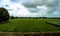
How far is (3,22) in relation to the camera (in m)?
17.3

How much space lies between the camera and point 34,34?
11.2 meters

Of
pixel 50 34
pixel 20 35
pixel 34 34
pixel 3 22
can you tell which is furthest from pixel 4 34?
pixel 3 22

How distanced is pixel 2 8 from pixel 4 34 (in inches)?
246

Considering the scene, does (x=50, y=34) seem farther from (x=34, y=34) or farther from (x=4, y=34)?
(x=4, y=34)

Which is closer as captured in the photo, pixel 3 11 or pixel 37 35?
pixel 37 35

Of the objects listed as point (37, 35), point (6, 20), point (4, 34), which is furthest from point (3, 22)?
point (37, 35)

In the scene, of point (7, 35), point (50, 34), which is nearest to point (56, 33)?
point (50, 34)

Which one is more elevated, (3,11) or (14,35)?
(3,11)

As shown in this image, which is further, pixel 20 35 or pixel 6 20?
pixel 6 20

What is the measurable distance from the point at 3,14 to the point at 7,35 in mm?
6337

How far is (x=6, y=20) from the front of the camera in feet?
59.2

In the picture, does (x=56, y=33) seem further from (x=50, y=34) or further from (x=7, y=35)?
(x=7, y=35)

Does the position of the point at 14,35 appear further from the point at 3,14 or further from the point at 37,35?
the point at 3,14

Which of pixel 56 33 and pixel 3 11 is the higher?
pixel 3 11
